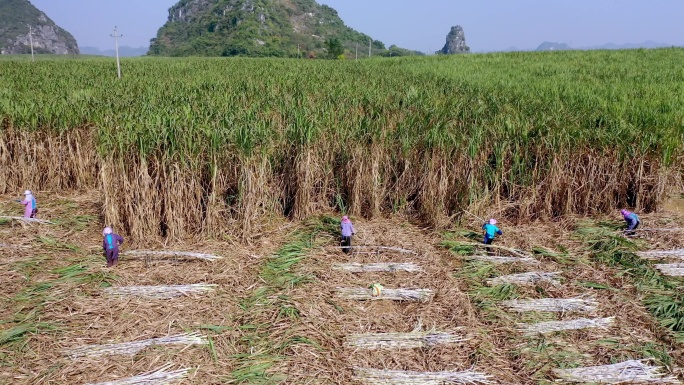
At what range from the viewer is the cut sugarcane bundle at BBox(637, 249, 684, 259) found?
5.39 meters

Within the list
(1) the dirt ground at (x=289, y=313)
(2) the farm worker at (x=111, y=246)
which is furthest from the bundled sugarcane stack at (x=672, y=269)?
(2) the farm worker at (x=111, y=246)

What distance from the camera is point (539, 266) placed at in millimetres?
5207

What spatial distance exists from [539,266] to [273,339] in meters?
3.20

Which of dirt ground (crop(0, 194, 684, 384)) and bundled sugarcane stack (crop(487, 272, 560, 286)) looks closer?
dirt ground (crop(0, 194, 684, 384))

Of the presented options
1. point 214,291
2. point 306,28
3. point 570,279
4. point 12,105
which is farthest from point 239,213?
point 306,28

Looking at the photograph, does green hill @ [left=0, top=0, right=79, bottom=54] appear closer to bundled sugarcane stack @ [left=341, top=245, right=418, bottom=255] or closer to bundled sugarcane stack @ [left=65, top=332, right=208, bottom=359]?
bundled sugarcane stack @ [left=341, top=245, right=418, bottom=255]

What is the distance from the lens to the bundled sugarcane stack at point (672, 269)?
16.4 feet

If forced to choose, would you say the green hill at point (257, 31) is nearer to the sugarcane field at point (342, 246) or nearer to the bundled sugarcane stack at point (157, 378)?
the sugarcane field at point (342, 246)

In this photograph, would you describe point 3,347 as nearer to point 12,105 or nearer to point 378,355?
point 378,355

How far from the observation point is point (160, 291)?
14.7 ft

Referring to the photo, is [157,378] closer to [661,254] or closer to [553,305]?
[553,305]

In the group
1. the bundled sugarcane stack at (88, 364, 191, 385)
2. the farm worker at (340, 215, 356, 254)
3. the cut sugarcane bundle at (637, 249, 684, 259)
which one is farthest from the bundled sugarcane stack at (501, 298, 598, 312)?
the bundled sugarcane stack at (88, 364, 191, 385)

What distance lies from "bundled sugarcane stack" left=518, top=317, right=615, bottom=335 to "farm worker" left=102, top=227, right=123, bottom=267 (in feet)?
13.9

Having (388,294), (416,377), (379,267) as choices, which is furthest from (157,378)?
(379,267)
